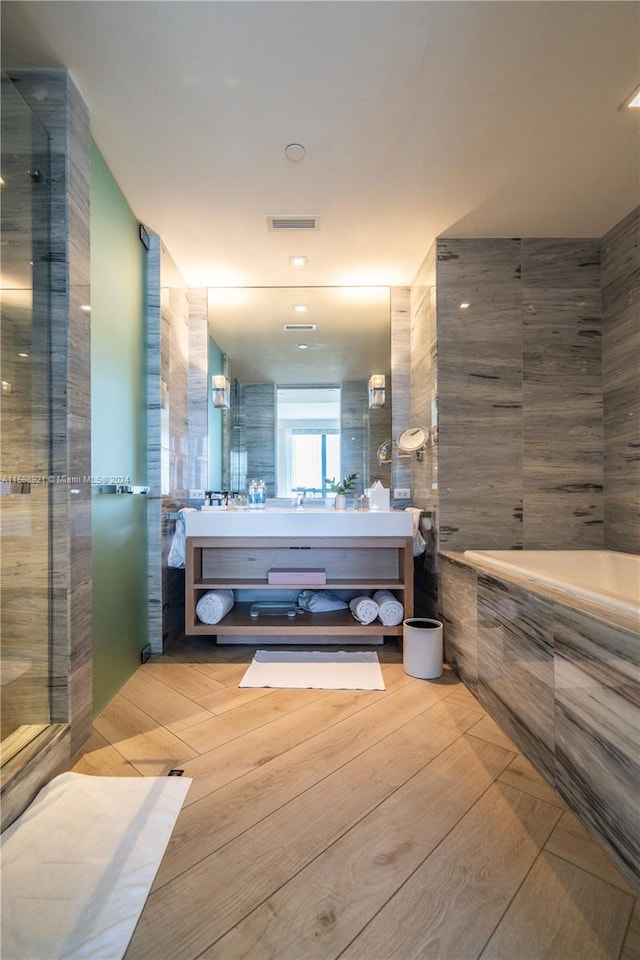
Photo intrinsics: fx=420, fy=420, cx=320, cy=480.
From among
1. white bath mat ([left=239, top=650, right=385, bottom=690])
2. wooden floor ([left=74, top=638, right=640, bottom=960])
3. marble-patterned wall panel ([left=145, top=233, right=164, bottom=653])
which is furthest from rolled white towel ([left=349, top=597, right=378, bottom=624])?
marble-patterned wall panel ([left=145, top=233, right=164, bottom=653])

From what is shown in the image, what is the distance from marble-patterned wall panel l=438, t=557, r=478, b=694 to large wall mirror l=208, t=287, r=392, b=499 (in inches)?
35.9

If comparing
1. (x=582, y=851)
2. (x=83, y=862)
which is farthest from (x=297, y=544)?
(x=582, y=851)

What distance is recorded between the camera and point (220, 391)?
9.78ft

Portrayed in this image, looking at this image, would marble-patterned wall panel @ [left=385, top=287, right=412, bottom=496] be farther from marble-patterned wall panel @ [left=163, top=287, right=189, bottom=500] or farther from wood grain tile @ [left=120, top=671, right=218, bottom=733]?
wood grain tile @ [left=120, top=671, right=218, bottom=733]

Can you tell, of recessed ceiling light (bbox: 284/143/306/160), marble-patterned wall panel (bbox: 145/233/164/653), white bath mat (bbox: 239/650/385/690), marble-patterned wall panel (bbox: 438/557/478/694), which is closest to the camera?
recessed ceiling light (bbox: 284/143/306/160)

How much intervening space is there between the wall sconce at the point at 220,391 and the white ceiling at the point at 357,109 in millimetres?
900

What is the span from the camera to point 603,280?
2391 mm

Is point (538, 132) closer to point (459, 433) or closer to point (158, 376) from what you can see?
point (459, 433)

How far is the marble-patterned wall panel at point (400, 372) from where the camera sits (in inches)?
116

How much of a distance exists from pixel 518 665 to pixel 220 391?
242cm

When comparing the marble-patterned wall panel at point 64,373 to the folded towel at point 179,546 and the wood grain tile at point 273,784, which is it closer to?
the wood grain tile at point 273,784

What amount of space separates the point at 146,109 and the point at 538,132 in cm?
151

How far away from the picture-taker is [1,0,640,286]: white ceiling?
50.1 inches

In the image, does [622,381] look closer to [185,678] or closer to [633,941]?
[633,941]
